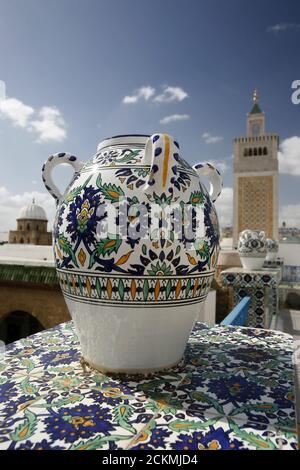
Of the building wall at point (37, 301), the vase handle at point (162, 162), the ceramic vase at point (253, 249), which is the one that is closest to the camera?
the vase handle at point (162, 162)

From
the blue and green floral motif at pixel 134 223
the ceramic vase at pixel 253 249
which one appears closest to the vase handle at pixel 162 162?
the blue and green floral motif at pixel 134 223

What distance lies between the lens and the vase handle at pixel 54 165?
1.14 meters

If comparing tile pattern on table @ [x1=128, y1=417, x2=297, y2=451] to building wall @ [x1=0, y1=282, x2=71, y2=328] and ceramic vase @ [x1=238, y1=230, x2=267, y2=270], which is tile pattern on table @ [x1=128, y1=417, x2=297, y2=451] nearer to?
ceramic vase @ [x1=238, y1=230, x2=267, y2=270]

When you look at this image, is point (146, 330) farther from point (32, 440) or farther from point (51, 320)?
point (51, 320)

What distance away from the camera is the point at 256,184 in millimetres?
16891

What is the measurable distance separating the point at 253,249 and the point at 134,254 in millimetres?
3132

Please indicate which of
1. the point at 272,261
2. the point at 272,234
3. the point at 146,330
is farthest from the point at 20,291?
the point at 272,234

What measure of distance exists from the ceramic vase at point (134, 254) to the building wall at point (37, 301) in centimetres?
410

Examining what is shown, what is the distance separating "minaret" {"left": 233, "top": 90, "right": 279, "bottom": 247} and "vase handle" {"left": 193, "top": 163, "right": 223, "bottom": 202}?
51.0ft

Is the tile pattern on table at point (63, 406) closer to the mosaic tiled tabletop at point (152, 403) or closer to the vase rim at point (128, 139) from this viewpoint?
the mosaic tiled tabletop at point (152, 403)

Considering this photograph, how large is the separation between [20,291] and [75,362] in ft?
14.9

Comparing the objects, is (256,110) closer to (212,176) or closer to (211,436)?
(212,176)
